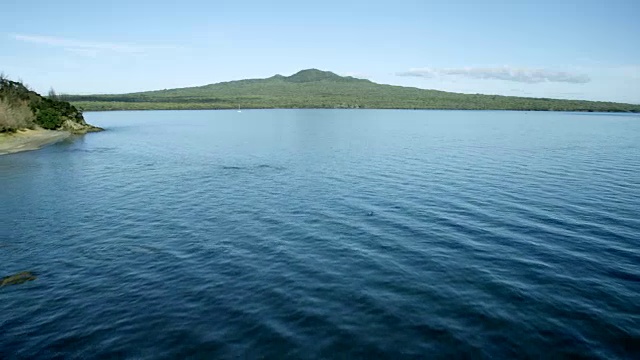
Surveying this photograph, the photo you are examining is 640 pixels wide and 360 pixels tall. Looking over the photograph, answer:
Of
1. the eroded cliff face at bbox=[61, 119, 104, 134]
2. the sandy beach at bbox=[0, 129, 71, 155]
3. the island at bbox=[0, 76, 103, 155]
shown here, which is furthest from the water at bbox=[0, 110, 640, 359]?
the eroded cliff face at bbox=[61, 119, 104, 134]

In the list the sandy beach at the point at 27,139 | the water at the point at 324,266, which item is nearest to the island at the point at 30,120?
the sandy beach at the point at 27,139

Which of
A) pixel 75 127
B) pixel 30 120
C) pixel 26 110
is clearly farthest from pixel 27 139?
pixel 75 127

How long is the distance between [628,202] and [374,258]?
3265 cm

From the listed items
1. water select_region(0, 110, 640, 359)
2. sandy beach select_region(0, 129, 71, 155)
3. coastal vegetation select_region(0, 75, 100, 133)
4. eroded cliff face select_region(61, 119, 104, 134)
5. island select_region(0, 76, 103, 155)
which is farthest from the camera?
eroded cliff face select_region(61, 119, 104, 134)

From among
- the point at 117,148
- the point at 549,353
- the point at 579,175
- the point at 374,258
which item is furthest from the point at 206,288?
the point at 117,148

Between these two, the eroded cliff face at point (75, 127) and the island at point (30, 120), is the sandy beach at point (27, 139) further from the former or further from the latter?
the eroded cliff face at point (75, 127)

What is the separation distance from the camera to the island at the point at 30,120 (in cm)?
9788

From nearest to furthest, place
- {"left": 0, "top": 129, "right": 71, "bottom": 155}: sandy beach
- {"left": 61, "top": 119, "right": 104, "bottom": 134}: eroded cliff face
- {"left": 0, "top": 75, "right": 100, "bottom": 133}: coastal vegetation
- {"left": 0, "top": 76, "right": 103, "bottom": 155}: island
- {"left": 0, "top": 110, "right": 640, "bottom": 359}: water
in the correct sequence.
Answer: {"left": 0, "top": 110, "right": 640, "bottom": 359}: water
{"left": 0, "top": 129, "right": 71, "bottom": 155}: sandy beach
{"left": 0, "top": 76, "right": 103, "bottom": 155}: island
{"left": 0, "top": 75, "right": 100, "bottom": 133}: coastal vegetation
{"left": 61, "top": 119, "right": 104, "bottom": 134}: eroded cliff face

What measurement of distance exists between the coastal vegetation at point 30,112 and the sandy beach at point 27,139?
2.13m

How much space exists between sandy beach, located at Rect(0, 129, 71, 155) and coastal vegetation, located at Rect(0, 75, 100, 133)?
2.13 m

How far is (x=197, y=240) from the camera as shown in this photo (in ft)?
112

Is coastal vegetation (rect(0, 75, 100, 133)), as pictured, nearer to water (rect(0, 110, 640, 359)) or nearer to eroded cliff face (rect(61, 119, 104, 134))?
eroded cliff face (rect(61, 119, 104, 134))

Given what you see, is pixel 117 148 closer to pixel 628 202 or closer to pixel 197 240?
pixel 197 240

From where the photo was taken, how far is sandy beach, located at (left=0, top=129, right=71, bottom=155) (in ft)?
308
